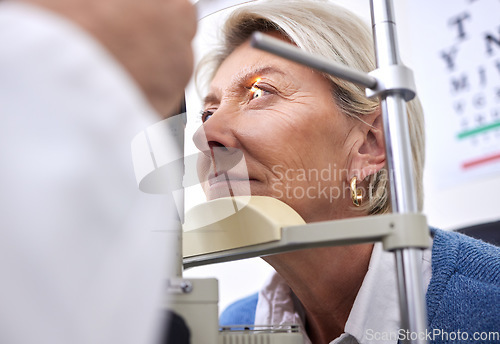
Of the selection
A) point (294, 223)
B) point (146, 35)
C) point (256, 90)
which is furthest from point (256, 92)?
point (146, 35)

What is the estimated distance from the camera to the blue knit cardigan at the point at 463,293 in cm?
72

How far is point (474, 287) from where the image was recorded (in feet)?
2.47

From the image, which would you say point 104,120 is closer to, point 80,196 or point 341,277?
point 80,196

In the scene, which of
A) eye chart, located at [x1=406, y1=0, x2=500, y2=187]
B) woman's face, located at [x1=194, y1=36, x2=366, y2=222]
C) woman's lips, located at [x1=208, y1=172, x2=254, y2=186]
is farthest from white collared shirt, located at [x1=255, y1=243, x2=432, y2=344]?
eye chart, located at [x1=406, y1=0, x2=500, y2=187]

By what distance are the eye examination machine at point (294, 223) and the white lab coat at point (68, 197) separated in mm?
109

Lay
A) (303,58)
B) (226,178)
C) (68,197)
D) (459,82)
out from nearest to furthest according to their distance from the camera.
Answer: (68,197) < (303,58) < (226,178) < (459,82)

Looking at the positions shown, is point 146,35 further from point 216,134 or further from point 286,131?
point 286,131

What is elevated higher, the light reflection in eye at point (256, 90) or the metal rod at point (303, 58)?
the light reflection in eye at point (256, 90)

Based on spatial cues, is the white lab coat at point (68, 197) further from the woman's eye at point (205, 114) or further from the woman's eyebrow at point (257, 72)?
the woman's eyebrow at point (257, 72)

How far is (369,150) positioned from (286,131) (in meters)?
0.16

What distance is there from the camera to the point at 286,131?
2.77 feet

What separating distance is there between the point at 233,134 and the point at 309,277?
30 centimetres

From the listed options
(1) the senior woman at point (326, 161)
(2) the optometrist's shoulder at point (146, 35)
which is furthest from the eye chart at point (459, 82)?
(2) the optometrist's shoulder at point (146, 35)

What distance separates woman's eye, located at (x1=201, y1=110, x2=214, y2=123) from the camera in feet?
2.31
